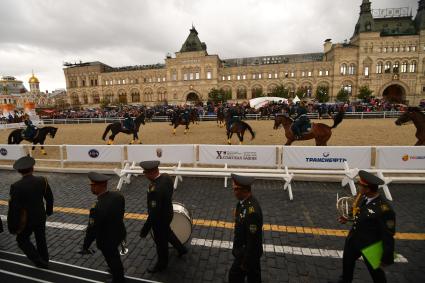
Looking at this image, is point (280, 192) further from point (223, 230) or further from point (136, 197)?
point (136, 197)

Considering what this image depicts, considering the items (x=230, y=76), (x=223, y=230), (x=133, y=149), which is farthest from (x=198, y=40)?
(x=223, y=230)

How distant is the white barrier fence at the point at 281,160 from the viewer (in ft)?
24.5

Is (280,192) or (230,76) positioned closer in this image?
(280,192)

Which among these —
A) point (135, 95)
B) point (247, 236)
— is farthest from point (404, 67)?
point (247, 236)

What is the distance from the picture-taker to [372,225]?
119 inches

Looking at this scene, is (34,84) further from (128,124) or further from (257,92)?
(128,124)

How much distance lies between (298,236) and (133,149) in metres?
6.54

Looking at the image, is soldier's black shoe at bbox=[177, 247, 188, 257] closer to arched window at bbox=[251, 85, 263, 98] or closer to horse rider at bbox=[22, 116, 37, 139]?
horse rider at bbox=[22, 116, 37, 139]

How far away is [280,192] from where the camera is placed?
716cm

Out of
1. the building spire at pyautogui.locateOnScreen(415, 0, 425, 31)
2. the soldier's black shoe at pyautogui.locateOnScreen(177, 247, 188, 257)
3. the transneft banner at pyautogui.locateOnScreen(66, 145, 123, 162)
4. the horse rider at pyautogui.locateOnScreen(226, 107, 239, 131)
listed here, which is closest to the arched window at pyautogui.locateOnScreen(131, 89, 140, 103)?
the horse rider at pyautogui.locateOnScreen(226, 107, 239, 131)

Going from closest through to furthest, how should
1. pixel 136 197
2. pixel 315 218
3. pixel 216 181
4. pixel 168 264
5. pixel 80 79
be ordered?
1. pixel 168 264
2. pixel 315 218
3. pixel 136 197
4. pixel 216 181
5. pixel 80 79

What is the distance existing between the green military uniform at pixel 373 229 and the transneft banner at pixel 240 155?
16.7 ft

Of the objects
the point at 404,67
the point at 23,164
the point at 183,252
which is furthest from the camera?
the point at 404,67

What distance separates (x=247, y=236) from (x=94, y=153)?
849 centimetres
